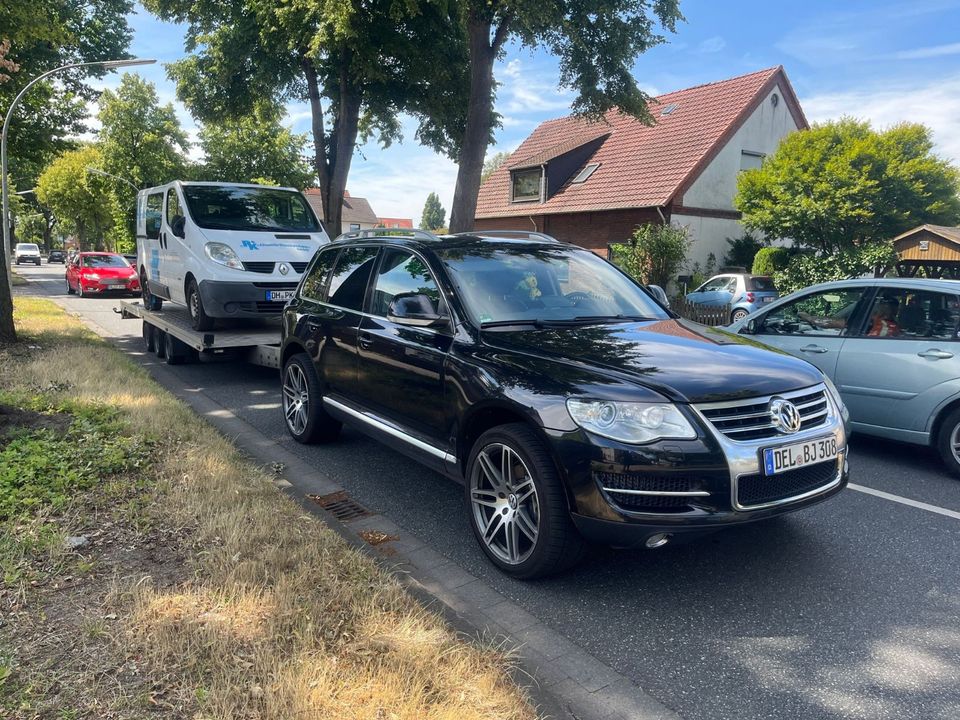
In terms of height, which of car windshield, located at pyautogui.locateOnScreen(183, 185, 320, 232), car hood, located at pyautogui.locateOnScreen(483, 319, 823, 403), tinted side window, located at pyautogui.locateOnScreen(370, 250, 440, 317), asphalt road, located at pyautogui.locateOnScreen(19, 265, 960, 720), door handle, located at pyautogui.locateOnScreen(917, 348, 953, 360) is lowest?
asphalt road, located at pyautogui.locateOnScreen(19, 265, 960, 720)

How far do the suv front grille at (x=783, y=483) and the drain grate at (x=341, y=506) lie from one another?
2.44 metres

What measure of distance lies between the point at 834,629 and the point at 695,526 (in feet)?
2.71

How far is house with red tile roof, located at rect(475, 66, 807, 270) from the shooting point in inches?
997

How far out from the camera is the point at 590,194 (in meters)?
27.5

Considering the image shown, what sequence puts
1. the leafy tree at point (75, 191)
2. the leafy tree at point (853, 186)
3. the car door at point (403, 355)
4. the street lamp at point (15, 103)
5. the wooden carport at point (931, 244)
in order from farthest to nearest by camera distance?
the leafy tree at point (75, 191) < the wooden carport at point (931, 244) < the leafy tree at point (853, 186) < the street lamp at point (15, 103) < the car door at point (403, 355)

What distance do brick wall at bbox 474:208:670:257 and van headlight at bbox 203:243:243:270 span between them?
19.0 metres

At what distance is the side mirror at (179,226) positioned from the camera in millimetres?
9182

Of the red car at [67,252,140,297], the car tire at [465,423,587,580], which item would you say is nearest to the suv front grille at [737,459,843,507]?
the car tire at [465,423,587,580]

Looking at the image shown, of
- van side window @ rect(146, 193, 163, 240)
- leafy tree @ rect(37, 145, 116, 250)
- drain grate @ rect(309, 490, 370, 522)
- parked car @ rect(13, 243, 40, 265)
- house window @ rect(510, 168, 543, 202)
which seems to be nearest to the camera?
drain grate @ rect(309, 490, 370, 522)

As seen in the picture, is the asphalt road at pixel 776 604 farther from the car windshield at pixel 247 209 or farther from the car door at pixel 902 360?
the car windshield at pixel 247 209

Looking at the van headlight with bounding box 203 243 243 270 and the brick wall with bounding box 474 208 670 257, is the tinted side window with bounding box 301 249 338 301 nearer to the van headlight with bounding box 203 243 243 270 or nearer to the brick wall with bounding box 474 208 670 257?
the van headlight with bounding box 203 243 243 270

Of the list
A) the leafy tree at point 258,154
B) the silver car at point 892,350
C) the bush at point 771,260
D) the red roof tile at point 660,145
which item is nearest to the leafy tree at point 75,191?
the leafy tree at point 258,154

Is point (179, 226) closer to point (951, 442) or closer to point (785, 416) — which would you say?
point (785, 416)

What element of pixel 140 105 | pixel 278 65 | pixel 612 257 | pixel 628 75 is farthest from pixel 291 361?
pixel 140 105
